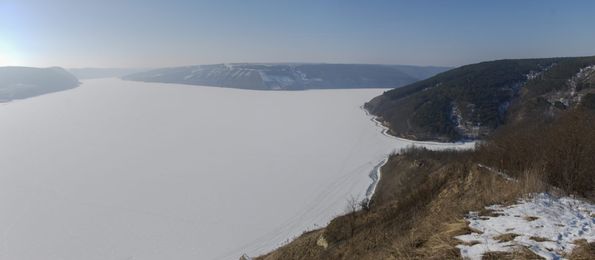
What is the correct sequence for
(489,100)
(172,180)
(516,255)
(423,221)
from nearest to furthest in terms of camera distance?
(516,255)
(423,221)
(172,180)
(489,100)

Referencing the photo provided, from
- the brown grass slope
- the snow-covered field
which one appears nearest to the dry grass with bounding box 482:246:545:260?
the brown grass slope

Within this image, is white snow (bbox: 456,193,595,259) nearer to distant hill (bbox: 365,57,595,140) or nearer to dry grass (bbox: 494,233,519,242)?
dry grass (bbox: 494,233,519,242)

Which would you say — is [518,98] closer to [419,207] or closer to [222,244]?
[222,244]

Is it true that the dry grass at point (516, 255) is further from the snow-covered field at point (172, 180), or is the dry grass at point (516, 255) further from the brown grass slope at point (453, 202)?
the snow-covered field at point (172, 180)

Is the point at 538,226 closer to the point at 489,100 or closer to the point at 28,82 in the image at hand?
A: the point at 489,100

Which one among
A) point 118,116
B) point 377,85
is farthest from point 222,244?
point 377,85

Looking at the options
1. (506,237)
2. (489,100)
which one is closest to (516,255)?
(506,237)
